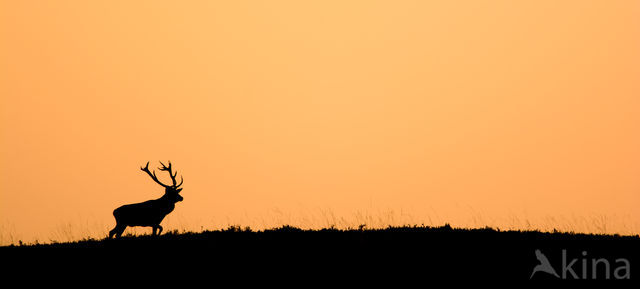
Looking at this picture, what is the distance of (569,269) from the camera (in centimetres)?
1559

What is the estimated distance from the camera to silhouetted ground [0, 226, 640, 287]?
15117 mm

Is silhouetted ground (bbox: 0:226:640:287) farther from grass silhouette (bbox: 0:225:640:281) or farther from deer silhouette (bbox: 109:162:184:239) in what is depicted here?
deer silhouette (bbox: 109:162:184:239)

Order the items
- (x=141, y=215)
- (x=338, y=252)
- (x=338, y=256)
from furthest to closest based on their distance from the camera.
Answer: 1. (x=141, y=215)
2. (x=338, y=252)
3. (x=338, y=256)

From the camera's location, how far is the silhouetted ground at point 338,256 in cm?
1512

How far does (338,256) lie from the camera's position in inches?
633

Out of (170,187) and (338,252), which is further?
(170,187)

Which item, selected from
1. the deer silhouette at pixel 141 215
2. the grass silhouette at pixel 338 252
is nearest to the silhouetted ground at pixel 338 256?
the grass silhouette at pixel 338 252

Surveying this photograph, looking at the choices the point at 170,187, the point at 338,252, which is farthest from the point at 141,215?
the point at 338,252

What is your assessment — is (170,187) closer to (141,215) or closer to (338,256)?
(141,215)

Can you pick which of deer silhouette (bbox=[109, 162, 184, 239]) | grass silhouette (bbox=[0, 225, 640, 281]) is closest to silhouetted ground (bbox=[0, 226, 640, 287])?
grass silhouette (bbox=[0, 225, 640, 281])

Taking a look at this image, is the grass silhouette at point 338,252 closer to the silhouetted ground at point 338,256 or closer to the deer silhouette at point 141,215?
the silhouetted ground at point 338,256

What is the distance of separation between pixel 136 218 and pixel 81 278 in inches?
300

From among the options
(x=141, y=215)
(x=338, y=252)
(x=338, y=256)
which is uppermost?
(x=141, y=215)

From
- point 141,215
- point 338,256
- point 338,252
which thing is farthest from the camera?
point 141,215
